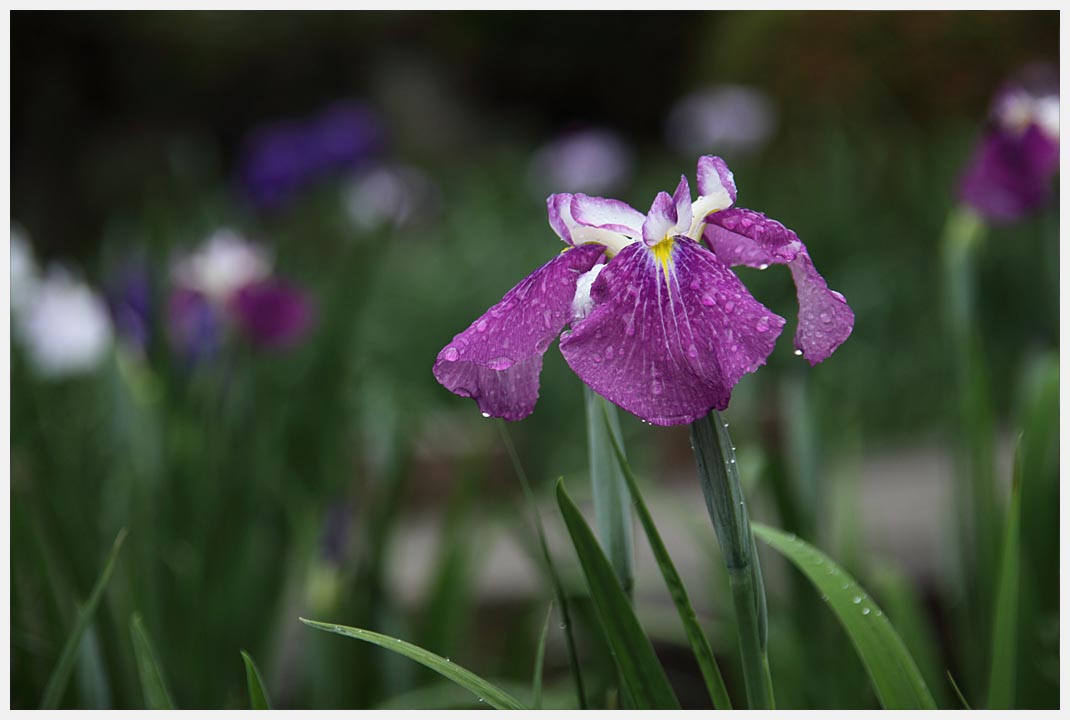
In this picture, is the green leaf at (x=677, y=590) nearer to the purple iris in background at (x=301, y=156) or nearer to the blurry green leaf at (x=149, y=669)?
the blurry green leaf at (x=149, y=669)

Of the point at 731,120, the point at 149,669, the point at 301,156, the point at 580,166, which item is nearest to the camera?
the point at 149,669

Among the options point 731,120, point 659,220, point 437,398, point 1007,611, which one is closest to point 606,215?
point 659,220

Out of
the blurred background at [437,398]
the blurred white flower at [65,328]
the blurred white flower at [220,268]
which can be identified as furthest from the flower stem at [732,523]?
the blurred white flower at [65,328]

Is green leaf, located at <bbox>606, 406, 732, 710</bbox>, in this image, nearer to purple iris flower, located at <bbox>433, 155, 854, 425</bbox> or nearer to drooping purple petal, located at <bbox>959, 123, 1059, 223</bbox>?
purple iris flower, located at <bbox>433, 155, 854, 425</bbox>

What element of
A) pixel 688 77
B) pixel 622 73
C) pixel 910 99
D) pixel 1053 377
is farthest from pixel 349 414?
pixel 622 73

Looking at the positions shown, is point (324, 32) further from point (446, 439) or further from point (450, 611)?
point (450, 611)

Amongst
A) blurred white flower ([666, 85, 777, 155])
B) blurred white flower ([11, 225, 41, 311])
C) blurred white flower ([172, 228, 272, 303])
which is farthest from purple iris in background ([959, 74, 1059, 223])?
blurred white flower ([666, 85, 777, 155])

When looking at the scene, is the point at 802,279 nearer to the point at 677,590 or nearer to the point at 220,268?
the point at 677,590
